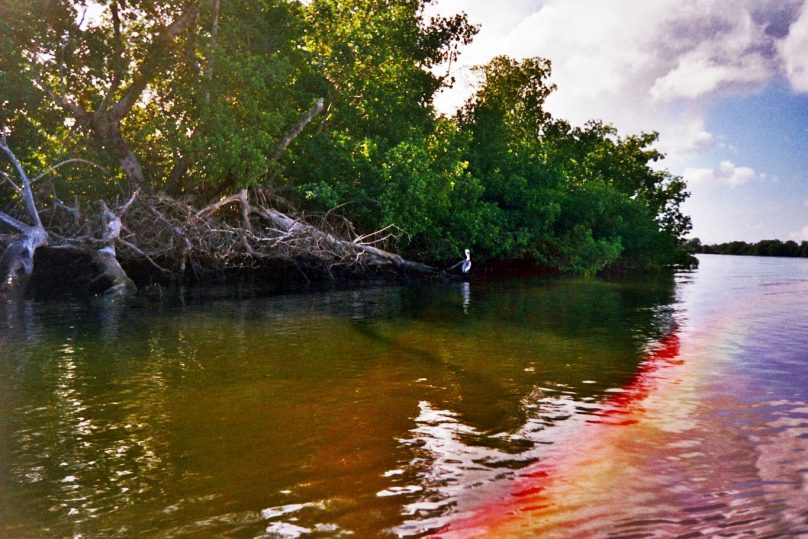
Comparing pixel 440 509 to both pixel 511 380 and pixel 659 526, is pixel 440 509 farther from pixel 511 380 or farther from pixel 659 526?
pixel 511 380

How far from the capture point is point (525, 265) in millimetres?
43406

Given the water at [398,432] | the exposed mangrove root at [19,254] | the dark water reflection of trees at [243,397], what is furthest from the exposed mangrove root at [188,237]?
the water at [398,432]

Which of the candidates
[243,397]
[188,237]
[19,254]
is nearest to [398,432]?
[243,397]

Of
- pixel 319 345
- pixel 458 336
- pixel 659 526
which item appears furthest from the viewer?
pixel 458 336

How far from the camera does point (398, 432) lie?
6.82 meters

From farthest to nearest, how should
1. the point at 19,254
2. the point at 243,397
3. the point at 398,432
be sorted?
the point at 19,254
the point at 243,397
the point at 398,432

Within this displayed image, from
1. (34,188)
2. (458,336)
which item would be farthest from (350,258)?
(458,336)

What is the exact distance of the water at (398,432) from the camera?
4.82 metres

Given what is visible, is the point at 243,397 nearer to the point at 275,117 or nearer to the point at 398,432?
the point at 398,432

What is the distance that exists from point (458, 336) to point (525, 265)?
3060cm

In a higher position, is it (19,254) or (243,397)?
(19,254)

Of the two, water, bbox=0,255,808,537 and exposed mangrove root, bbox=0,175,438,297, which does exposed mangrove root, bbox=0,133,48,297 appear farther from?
water, bbox=0,255,808,537

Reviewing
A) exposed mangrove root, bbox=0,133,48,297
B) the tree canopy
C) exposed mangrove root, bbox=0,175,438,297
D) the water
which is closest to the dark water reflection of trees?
the water

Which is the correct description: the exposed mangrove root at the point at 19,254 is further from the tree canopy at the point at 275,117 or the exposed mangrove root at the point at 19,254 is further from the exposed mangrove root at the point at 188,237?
the tree canopy at the point at 275,117
